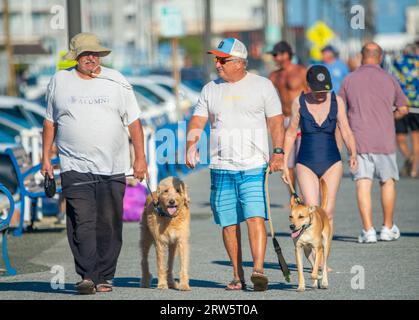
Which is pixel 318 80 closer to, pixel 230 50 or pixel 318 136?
pixel 318 136

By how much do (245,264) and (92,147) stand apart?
267cm

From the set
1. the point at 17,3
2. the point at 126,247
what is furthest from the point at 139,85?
the point at 17,3

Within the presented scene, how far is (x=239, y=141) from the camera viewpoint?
10.2 meters

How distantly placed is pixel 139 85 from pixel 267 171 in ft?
87.2

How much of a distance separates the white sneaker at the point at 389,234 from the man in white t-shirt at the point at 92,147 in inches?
160

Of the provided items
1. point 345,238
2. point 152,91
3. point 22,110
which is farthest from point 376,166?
point 152,91

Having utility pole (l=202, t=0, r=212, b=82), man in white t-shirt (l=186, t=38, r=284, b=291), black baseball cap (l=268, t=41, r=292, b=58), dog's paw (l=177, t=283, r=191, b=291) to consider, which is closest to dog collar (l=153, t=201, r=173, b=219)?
man in white t-shirt (l=186, t=38, r=284, b=291)

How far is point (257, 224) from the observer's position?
402 inches

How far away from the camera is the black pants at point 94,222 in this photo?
10148mm

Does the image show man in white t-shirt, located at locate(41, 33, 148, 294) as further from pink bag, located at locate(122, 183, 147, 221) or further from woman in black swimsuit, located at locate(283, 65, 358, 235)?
pink bag, located at locate(122, 183, 147, 221)

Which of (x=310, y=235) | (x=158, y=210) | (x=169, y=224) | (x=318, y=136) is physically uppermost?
(x=318, y=136)

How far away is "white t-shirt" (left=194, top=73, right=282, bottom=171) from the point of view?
1011 centimetres

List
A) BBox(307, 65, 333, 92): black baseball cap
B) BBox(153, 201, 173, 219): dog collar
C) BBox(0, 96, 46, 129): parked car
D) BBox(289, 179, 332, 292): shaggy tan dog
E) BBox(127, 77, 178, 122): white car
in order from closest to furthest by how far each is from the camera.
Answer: BBox(289, 179, 332, 292): shaggy tan dog
BBox(153, 201, 173, 219): dog collar
BBox(307, 65, 333, 92): black baseball cap
BBox(0, 96, 46, 129): parked car
BBox(127, 77, 178, 122): white car
